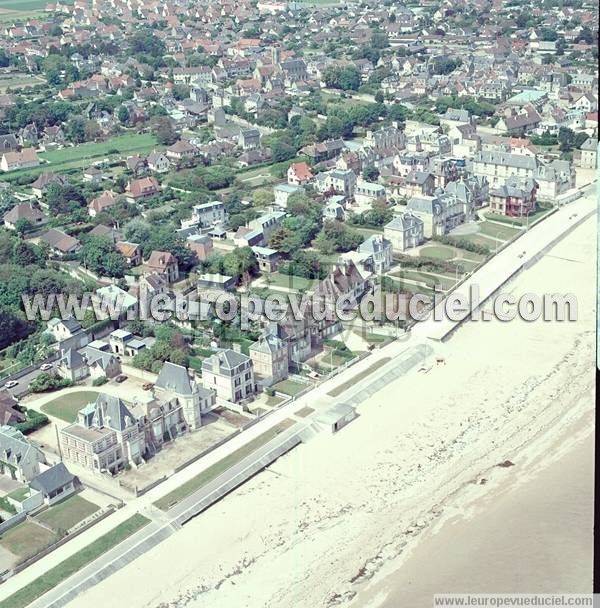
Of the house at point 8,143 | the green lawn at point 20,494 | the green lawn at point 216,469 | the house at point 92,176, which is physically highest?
the house at point 8,143

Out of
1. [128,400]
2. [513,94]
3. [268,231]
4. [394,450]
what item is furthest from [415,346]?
[513,94]

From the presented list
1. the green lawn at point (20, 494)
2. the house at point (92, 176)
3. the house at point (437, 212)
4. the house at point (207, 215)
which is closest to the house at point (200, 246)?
the house at point (207, 215)

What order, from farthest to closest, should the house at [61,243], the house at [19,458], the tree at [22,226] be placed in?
the tree at [22,226]
the house at [61,243]
the house at [19,458]

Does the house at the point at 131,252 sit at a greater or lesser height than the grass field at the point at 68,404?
greater

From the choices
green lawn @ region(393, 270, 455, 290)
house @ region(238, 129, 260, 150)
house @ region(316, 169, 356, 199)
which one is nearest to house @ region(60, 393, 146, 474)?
green lawn @ region(393, 270, 455, 290)

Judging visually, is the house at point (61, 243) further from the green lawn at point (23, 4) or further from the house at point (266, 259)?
the green lawn at point (23, 4)

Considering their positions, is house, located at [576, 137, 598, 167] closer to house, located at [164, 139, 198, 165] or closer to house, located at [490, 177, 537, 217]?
house, located at [490, 177, 537, 217]

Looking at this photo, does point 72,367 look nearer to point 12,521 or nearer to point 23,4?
point 12,521

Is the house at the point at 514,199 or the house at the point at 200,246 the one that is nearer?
the house at the point at 200,246
